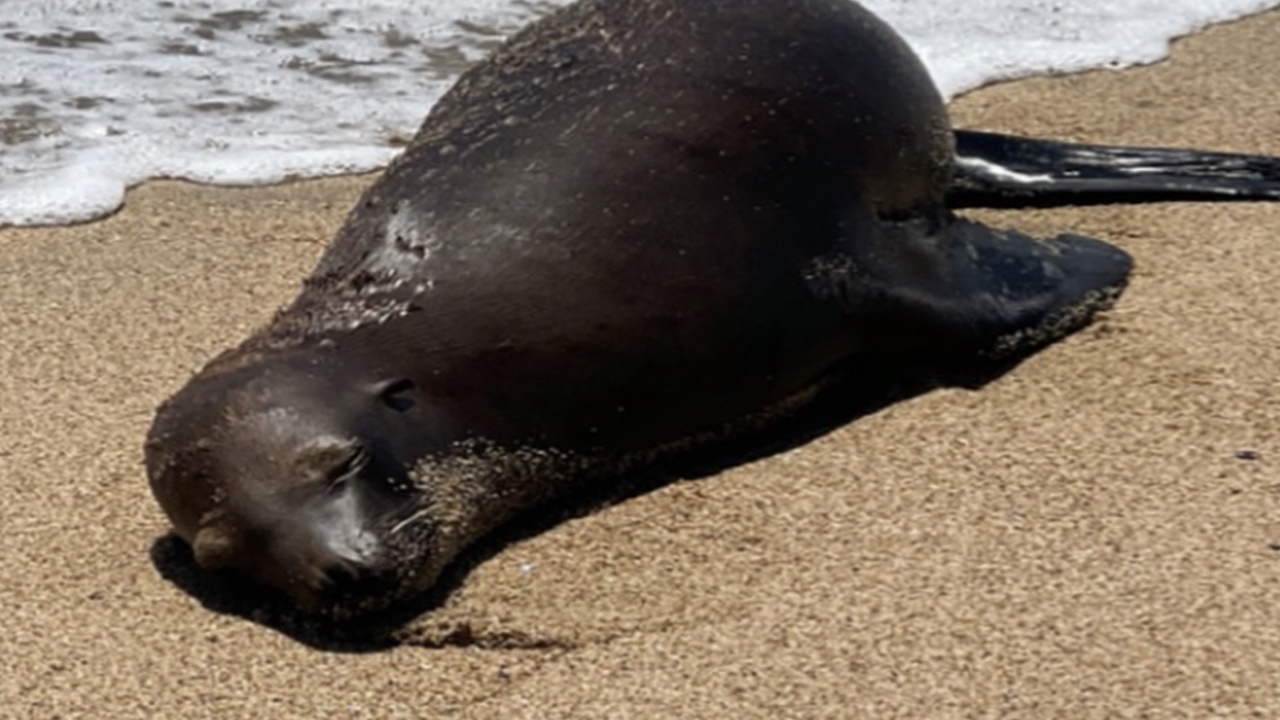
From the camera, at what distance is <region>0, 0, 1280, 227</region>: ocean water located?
21.4 feet

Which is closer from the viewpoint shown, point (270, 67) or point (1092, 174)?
point (1092, 174)

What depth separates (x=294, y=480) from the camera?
3791 mm

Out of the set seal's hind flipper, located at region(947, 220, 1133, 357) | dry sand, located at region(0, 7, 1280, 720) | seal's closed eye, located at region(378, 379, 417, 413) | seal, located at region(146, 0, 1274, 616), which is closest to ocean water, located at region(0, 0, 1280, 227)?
dry sand, located at region(0, 7, 1280, 720)

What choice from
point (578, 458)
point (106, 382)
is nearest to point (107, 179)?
point (106, 382)

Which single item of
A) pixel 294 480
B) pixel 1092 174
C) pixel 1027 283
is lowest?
pixel 1092 174

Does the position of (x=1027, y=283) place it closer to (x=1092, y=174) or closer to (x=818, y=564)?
(x=1092, y=174)

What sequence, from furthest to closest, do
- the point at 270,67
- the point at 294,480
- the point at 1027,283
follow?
the point at 270,67 < the point at 1027,283 < the point at 294,480

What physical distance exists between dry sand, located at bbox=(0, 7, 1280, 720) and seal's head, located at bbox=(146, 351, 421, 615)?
0.13m

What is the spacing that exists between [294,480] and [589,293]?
28.7 inches

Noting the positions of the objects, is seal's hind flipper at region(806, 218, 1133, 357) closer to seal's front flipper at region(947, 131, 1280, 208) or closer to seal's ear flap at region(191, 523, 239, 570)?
seal's front flipper at region(947, 131, 1280, 208)

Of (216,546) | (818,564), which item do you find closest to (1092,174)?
(818,564)

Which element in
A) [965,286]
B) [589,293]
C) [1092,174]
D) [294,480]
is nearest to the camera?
[294,480]

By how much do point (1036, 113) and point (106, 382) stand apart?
3311 mm

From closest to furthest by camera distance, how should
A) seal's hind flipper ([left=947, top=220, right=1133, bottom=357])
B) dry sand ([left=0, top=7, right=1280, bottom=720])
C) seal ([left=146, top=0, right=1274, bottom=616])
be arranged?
dry sand ([left=0, top=7, right=1280, bottom=720]), seal ([left=146, top=0, right=1274, bottom=616]), seal's hind flipper ([left=947, top=220, right=1133, bottom=357])
